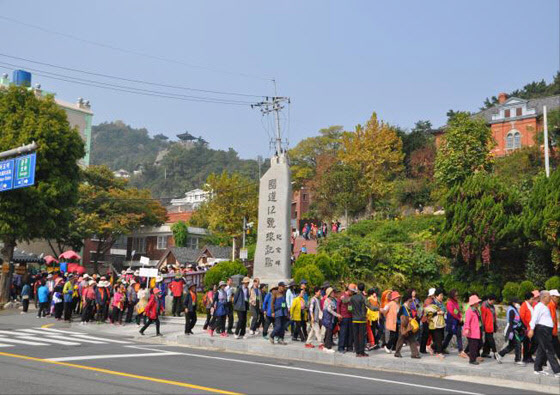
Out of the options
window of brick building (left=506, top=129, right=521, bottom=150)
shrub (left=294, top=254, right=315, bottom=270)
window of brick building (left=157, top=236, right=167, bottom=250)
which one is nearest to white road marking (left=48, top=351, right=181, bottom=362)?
shrub (left=294, top=254, right=315, bottom=270)

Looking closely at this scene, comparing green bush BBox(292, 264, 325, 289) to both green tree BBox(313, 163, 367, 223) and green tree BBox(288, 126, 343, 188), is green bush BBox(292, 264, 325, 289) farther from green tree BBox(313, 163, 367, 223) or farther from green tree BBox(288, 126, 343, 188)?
green tree BBox(288, 126, 343, 188)

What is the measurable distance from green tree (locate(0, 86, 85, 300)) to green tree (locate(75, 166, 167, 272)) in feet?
63.2

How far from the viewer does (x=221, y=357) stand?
1491 centimetres

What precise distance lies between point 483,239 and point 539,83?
2322 inches

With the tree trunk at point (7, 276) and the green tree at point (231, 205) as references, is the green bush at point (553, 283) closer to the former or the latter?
the tree trunk at point (7, 276)

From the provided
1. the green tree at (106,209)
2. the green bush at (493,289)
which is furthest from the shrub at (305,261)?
the green tree at (106,209)

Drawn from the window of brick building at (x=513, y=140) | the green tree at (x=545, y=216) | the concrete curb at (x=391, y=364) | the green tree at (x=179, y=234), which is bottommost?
the concrete curb at (x=391, y=364)

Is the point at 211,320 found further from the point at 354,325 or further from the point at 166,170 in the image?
the point at 166,170

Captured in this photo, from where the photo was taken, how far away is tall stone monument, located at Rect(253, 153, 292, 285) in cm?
2452

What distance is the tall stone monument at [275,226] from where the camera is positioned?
965 inches

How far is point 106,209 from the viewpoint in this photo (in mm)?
55125

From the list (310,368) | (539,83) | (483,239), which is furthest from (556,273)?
(539,83)

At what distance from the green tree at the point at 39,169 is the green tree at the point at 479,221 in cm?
2018

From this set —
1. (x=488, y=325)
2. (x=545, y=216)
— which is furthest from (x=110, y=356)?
(x=545, y=216)
